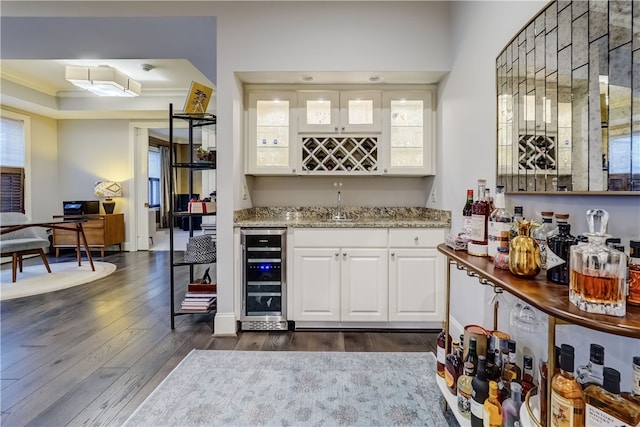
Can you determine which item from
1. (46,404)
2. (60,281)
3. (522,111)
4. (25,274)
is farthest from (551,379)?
(25,274)

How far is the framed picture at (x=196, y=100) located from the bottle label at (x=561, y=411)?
2.98m

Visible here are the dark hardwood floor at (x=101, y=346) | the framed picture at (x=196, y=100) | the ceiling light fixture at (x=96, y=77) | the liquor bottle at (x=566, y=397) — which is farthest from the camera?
the ceiling light fixture at (x=96, y=77)

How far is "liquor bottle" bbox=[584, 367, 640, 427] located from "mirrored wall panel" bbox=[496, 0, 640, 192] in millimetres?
588

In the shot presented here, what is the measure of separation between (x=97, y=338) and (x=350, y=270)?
2137 mm

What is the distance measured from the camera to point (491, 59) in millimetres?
2008

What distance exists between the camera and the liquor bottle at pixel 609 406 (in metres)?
0.87

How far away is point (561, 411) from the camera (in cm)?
96

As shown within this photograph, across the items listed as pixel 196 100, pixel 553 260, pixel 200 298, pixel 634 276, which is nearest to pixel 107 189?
pixel 196 100

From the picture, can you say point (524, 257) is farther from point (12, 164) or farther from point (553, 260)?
point (12, 164)

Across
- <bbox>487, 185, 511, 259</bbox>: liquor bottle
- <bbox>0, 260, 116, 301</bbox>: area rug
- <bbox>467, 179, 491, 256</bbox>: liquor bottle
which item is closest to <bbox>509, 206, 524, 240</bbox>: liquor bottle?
<bbox>487, 185, 511, 259</bbox>: liquor bottle

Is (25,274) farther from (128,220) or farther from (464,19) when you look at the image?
(464,19)

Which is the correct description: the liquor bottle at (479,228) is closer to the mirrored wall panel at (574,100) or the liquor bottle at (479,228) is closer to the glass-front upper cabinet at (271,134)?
the mirrored wall panel at (574,100)

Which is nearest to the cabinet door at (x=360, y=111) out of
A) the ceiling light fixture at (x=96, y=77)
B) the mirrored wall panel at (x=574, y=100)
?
the mirrored wall panel at (x=574, y=100)

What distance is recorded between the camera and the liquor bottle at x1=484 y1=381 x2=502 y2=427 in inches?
49.3
